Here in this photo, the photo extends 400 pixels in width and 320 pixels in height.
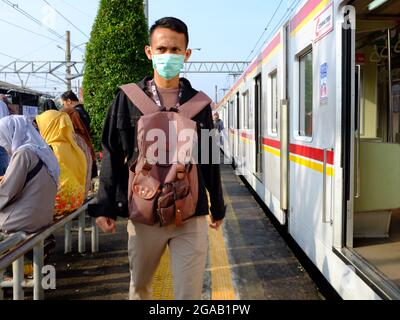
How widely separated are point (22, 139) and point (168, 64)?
206 cm

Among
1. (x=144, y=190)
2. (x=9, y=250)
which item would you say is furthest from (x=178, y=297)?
(x=9, y=250)

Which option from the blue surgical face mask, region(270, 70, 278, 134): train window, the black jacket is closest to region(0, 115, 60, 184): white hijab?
the black jacket

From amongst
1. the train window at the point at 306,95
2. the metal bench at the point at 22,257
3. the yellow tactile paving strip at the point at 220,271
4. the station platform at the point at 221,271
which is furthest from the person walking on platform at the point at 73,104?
the train window at the point at 306,95

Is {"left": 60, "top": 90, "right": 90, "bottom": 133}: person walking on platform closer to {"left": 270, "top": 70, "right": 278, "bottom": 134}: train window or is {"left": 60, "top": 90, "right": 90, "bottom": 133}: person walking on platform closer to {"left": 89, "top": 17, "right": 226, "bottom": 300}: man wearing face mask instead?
{"left": 270, "top": 70, "right": 278, "bottom": 134}: train window

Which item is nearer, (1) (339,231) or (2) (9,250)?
(2) (9,250)

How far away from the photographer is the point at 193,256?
2.44 meters

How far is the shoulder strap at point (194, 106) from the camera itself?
2.46 meters

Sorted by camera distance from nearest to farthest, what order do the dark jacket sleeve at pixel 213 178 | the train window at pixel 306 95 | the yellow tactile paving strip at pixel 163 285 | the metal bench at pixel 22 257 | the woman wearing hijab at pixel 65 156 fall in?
1. the dark jacket sleeve at pixel 213 178
2. the metal bench at pixel 22 257
3. the yellow tactile paving strip at pixel 163 285
4. the train window at pixel 306 95
5. the woman wearing hijab at pixel 65 156

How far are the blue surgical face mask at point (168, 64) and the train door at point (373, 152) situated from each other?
4.87 feet

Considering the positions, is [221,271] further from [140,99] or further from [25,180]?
[140,99]

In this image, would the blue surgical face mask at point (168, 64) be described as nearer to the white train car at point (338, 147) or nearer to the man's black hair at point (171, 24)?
the man's black hair at point (171, 24)

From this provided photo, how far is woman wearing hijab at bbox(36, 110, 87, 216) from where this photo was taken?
483cm
